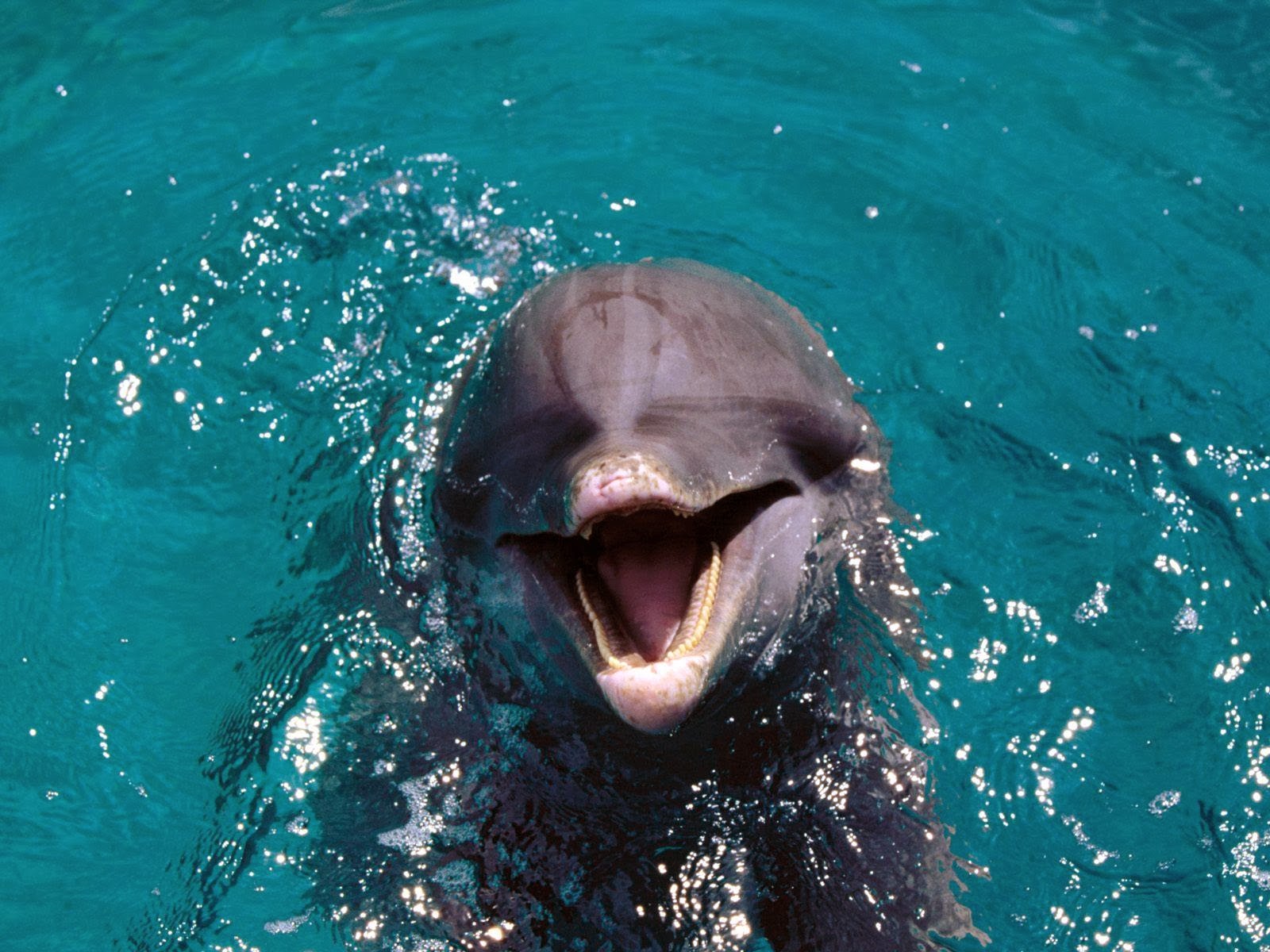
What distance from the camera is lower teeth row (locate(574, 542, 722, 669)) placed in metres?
3.51

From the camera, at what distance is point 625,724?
3828 millimetres

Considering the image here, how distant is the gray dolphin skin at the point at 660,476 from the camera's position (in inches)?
139

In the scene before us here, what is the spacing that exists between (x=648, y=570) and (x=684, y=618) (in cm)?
24

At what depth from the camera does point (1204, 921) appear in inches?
170

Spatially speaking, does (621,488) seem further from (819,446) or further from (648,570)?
(819,446)

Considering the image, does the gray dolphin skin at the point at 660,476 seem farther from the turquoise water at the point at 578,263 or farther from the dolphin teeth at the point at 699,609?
the turquoise water at the point at 578,263

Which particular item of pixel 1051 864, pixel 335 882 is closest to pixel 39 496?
pixel 335 882

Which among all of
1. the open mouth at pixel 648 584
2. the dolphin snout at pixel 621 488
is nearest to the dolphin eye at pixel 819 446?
the open mouth at pixel 648 584

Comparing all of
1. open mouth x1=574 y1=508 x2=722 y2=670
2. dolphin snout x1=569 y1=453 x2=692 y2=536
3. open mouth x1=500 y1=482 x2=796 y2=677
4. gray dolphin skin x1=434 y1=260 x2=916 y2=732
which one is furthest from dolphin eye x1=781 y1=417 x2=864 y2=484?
dolphin snout x1=569 y1=453 x2=692 y2=536

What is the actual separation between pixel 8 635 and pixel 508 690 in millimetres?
2615

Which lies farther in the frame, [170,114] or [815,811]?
[170,114]

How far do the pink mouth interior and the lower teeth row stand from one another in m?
0.05

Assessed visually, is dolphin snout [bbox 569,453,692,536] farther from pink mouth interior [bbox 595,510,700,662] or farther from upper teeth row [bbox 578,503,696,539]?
pink mouth interior [bbox 595,510,700,662]

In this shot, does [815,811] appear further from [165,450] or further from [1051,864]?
[165,450]
